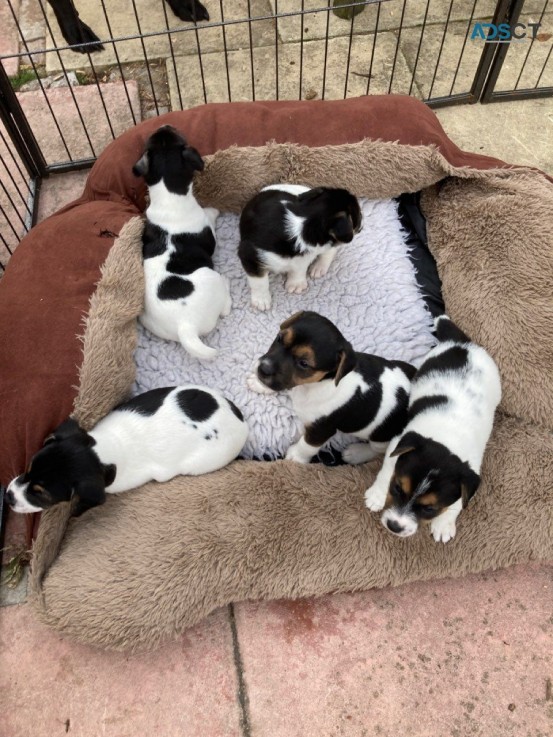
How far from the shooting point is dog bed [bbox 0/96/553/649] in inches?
91.0

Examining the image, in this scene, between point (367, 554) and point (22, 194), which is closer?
point (367, 554)

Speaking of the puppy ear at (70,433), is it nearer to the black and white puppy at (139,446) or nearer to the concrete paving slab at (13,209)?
the black and white puppy at (139,446)

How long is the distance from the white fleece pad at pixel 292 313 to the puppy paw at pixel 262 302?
0.03 meters

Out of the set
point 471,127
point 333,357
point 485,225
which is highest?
point 333,357

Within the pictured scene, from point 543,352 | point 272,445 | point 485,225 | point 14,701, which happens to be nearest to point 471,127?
point 485,225

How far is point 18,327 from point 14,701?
58.6 inches

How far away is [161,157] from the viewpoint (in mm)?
2752

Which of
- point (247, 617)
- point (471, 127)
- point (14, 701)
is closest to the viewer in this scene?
point (14, 701)

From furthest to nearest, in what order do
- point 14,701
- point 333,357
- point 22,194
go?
1. point 22,194
2. point 14,701
3. point 333,357

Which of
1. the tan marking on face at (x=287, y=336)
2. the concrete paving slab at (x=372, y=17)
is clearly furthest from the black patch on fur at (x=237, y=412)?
the concrete paving slab at (x=372, y=17)

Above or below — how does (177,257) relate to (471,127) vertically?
above

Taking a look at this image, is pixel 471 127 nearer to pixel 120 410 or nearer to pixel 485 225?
pixel 485 225

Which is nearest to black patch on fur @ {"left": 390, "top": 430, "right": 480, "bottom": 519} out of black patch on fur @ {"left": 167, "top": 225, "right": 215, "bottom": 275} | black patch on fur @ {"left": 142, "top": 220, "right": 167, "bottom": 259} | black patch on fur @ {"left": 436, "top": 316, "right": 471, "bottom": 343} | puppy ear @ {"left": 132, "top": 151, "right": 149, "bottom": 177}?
black patch on fur @ {"left": 436, "top": 316, "right": 471, "bottom": 343}

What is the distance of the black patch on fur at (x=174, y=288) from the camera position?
274 cm
